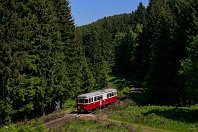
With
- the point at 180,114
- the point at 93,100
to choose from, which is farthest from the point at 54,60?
the point at 180,114

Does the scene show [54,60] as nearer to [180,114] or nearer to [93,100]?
[93,100]

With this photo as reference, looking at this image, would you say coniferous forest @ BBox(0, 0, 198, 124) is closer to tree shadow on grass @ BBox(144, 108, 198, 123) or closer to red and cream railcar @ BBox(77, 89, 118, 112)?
tree shadow on grass @ BBox(144, 108, 198, 123)

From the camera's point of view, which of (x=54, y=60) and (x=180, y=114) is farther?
(x=54, y=60)

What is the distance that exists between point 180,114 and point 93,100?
1425 cm

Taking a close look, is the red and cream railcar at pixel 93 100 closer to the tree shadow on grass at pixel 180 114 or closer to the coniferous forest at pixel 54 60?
the coniferous forest at pixel 54 60

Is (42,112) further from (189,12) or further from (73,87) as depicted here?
(189,12)

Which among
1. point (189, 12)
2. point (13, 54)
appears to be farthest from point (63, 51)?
point (189, 12)

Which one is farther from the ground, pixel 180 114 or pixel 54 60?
pixel 54 60

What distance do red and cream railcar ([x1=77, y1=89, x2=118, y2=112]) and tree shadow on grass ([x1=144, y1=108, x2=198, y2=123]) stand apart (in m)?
9.78

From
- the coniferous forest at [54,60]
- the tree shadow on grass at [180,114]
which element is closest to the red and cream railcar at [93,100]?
the coniferous forest at [54,60]

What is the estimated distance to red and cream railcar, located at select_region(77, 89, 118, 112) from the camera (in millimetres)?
49875

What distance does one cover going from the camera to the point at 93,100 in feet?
168

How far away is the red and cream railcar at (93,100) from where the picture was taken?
49.9 meters

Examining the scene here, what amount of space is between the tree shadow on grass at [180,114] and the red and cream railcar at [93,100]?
32.1 ft
